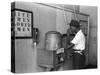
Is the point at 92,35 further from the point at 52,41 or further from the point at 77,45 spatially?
the point at 52,41

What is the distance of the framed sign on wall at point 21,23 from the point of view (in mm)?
4469

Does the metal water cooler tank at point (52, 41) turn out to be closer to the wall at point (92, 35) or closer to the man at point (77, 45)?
the man at point (77, 45)

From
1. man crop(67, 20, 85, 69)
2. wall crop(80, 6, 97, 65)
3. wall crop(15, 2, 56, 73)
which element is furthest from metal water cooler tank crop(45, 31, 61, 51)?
wall crop(80, 6, 97, 65)

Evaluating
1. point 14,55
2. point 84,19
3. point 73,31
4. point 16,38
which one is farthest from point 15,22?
point 84,19

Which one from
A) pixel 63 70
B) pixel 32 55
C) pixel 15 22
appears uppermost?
pixel 15 22

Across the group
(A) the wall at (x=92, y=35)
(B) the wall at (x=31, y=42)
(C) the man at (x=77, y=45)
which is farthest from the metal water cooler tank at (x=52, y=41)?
(A) the wall at (x=92, y=35)

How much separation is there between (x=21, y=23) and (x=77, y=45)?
149 centimetres

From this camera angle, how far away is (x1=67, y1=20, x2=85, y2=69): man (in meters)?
5.09

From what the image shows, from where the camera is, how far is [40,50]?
15.5ft

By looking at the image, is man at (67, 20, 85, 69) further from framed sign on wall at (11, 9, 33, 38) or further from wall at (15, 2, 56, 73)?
framed sign on wall at (11, 9, 33, 38)

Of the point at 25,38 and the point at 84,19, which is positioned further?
the point at 84,19

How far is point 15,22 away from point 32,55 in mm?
810

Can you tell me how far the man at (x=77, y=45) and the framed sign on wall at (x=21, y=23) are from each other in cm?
106

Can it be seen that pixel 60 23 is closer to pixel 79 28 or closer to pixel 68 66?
pixel 79 28
